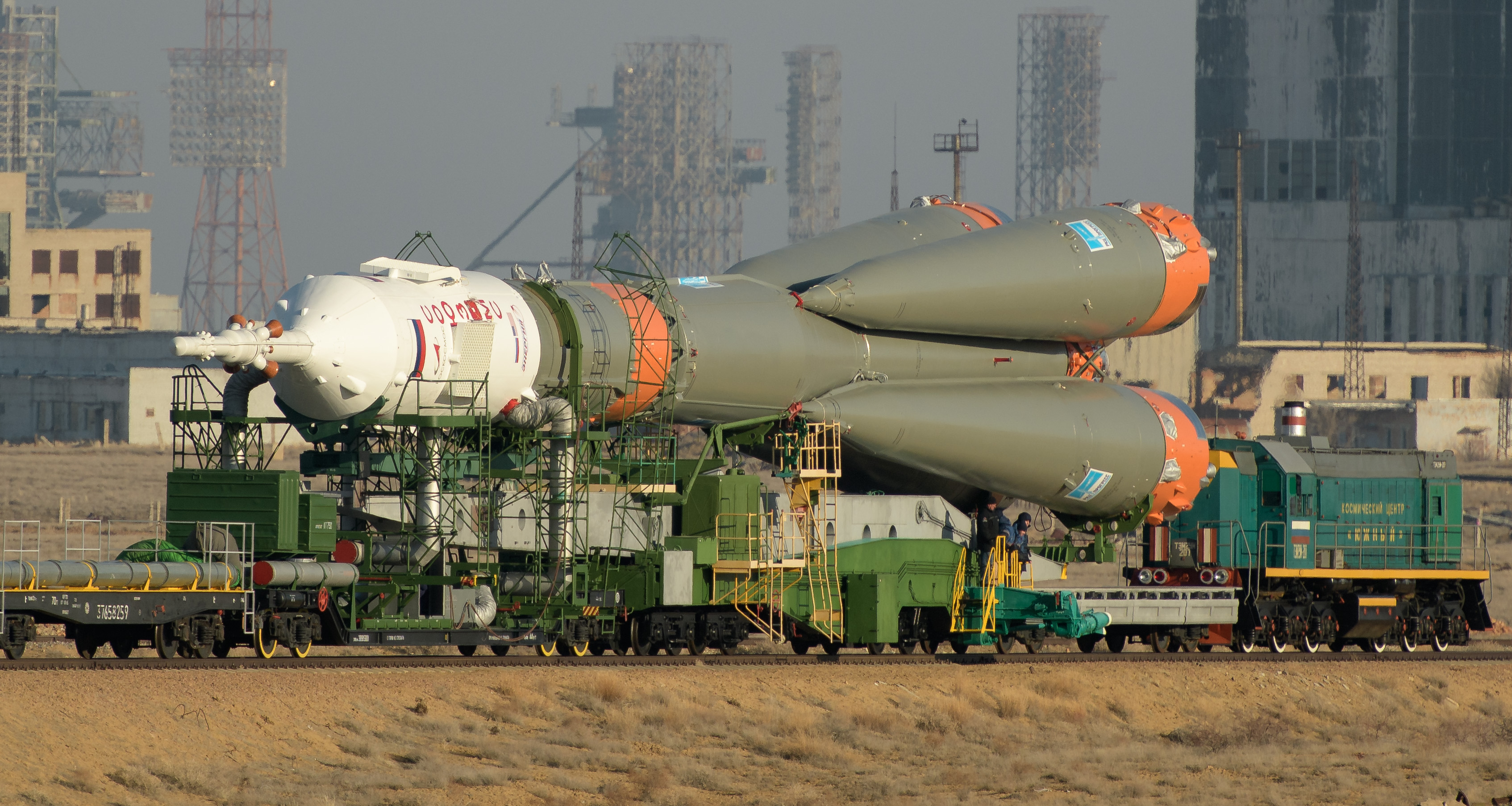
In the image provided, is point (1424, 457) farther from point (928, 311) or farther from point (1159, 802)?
point (1159, 802)

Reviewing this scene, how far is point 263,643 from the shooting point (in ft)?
82.4

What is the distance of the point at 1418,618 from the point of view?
3541cm

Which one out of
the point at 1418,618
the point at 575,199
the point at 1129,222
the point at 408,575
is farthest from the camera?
the point at 575,199

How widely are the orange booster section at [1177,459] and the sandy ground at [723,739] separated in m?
4.91

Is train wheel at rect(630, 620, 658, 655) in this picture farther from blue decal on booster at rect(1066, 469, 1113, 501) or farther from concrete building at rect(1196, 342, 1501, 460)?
concrete building at rect(1196, 342, 1501, 460)

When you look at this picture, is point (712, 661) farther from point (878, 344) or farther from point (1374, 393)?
point (1374, 393)

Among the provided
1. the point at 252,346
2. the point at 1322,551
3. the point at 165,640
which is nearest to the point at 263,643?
the point at 165,640

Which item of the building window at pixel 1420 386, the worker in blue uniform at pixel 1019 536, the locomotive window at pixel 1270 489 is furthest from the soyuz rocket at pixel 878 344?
the building window at pixel 1420 386

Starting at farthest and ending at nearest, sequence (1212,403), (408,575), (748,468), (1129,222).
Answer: (1212,403)
(748,468)
(1129,222)
(408,575)

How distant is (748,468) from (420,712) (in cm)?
5698

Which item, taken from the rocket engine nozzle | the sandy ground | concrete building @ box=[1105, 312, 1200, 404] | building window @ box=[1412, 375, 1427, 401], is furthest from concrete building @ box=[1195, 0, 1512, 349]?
the rocket engine nozzle

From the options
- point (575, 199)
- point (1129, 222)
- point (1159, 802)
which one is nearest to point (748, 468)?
point (1129, 222)

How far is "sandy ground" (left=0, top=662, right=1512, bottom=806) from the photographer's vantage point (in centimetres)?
1961

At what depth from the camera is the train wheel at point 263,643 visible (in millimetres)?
24812
